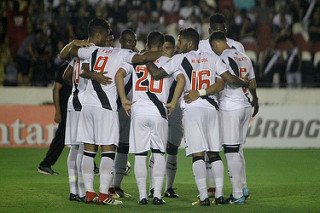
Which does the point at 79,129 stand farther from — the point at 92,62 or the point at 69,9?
the point at 69,9

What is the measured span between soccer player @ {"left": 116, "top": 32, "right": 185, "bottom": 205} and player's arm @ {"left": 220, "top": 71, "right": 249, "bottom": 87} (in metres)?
0.68

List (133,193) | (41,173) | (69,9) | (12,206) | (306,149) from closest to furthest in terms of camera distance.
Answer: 1. (12,206)
2. (133,193)
3. (41,173)
4. (306,149)
5. (69,9)

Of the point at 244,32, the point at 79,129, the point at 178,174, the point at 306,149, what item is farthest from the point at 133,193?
the point at 244,32

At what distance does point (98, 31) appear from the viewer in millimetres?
12438

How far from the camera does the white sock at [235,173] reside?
1245cm

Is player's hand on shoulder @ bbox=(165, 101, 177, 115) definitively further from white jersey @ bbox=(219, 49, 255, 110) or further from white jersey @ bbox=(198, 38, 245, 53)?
white jersey @ bbox=(198, 38, 245, 53)

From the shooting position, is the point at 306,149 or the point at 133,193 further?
the point at 306,149

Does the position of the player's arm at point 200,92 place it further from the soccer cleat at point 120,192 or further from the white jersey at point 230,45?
the soccer cleat at point 120,192

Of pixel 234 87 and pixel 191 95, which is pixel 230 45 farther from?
pixel 191 95

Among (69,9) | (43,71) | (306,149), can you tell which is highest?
(69,9)

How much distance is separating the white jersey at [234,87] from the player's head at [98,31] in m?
1.65

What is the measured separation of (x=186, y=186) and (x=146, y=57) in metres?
3.47

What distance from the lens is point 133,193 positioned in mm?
13820

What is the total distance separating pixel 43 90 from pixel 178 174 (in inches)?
258
